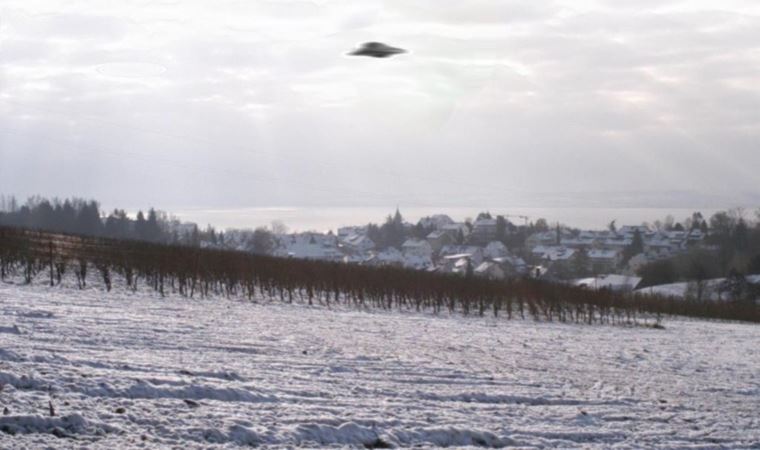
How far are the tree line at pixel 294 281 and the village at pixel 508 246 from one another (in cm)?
5185

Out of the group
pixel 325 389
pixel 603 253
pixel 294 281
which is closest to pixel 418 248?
pixel 603 253

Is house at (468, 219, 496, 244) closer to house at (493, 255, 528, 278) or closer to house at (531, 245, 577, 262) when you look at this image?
house at (531, 245, 577, 262)

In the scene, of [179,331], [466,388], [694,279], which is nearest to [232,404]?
[466,388]

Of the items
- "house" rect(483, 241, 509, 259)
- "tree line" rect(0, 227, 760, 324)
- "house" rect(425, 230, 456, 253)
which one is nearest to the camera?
"tree line" rect(0, 227, 760, 324)

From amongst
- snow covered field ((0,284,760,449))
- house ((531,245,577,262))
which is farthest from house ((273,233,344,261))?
snow covered field ((0,284,760,449))

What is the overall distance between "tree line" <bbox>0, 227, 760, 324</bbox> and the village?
51.8 metres

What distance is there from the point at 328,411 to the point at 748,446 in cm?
483

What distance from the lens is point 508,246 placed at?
146625mm

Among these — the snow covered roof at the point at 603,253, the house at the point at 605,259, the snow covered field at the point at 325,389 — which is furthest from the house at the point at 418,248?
the snow covered field at the point at 325,389

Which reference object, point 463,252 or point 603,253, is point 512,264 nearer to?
point 463,252

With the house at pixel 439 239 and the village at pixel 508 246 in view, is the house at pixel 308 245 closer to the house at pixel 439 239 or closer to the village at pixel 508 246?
the village at pixel 508 246

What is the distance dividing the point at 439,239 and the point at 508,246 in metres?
11.2

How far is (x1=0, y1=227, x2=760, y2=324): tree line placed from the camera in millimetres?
33844

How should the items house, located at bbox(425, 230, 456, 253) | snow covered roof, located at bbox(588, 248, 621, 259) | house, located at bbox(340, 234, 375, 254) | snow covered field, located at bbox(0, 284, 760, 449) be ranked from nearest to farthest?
snow covered field, located at bbox(0, 284, 760, 449) → snow covered roof, located at bbox(588, 248, 621, 259) → house, located at bbox(340, 234, 375, 254) → house, located at bbox(425, 230, 456, 253)
